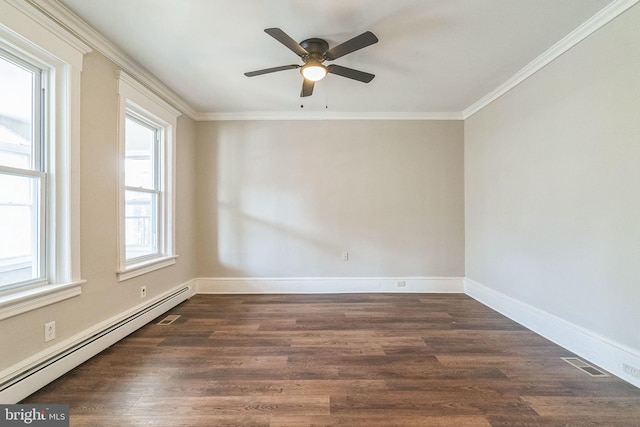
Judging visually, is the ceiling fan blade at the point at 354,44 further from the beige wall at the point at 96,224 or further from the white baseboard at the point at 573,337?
the white baseboard at the point at 573,337

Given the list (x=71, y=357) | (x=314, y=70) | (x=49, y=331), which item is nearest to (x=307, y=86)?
(x=314, y=70)

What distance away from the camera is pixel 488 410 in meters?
1.51

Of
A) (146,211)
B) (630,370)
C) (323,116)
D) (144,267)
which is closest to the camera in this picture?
(630,370)

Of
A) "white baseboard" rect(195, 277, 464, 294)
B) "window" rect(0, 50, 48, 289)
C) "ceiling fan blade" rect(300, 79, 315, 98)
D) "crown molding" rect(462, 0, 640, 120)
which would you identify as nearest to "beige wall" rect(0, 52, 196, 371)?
"window" rect(0, 50, 48, 289)

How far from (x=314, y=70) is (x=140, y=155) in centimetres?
220

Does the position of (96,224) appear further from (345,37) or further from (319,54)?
(345,37)

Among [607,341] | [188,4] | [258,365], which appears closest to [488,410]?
[607,341]

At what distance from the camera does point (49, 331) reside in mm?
1730

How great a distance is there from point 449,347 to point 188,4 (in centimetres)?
332

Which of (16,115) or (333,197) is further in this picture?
(333,197)

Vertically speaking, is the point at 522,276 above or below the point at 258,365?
above

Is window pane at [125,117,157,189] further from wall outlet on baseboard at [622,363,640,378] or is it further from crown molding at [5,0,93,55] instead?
wall outlet on baseboard at [622,363,640,378]

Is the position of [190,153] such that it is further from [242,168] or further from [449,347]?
[449,347]

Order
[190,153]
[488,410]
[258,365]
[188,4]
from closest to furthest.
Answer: [488,410] < [188,4] < [258,365] < [190,153]
